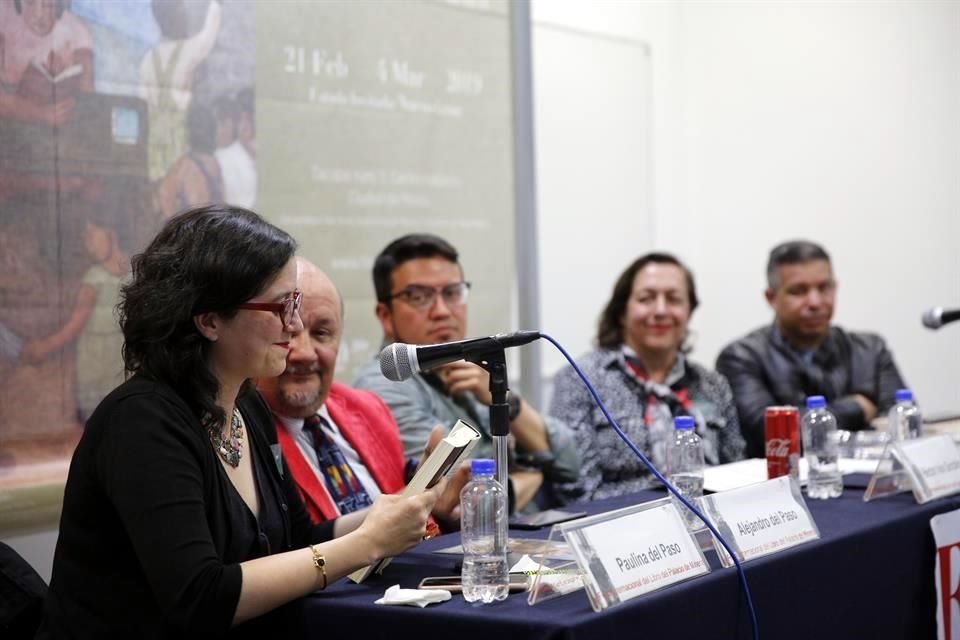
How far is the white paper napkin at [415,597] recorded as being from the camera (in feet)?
5.32

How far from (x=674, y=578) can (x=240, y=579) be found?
632 millimetres

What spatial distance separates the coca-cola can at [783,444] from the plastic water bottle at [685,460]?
201 mm

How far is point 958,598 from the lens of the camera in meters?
2.46

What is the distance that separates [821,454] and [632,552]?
1112 millimetres

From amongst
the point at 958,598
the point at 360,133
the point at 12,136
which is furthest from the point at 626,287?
the point at 12,136

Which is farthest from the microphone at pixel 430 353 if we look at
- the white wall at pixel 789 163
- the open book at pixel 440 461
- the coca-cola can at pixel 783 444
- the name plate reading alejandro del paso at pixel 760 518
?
the white wall at pixel 789 163

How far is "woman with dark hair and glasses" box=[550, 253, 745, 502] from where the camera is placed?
347 centimetres

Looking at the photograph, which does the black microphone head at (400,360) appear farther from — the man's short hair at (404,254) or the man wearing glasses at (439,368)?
the man's short hair at (404,254)

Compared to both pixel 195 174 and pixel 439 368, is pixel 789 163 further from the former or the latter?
pixel 195 174

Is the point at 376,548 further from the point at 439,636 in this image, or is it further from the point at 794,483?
the point at 794,483

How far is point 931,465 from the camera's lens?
252 cm

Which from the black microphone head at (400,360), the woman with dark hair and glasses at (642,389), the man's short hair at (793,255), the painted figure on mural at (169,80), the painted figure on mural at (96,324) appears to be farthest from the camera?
the man's short hair at (793,255)

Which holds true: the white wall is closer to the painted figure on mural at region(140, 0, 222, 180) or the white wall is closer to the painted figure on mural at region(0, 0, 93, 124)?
A: the painted figure on mural at region(140, 0, 222, 180)

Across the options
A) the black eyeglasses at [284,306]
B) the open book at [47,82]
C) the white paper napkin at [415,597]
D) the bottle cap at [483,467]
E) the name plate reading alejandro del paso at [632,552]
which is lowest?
the white paper napkin at [415,597]
